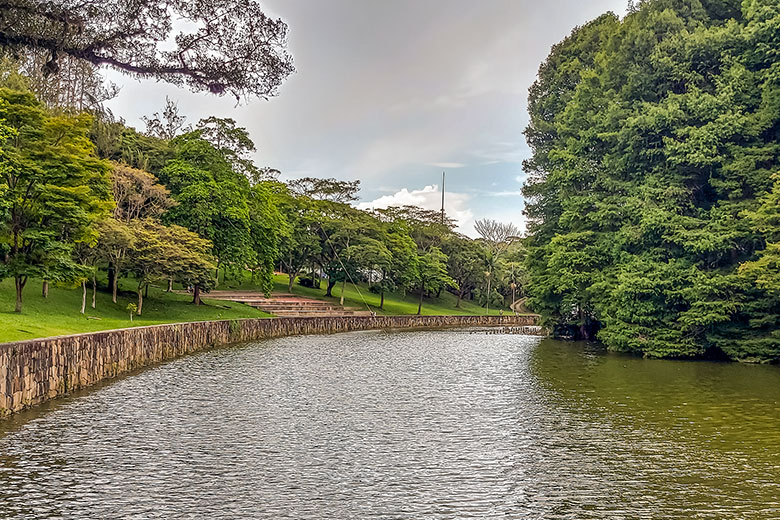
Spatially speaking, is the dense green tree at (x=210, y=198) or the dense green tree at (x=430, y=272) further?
the dense green tree at (x=430, y=272)

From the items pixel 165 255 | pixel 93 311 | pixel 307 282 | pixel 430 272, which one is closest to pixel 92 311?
pixel 93 311

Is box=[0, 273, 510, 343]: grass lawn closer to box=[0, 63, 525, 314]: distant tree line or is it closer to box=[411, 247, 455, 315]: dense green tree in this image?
box=[0, 63, 525, 314]: distant tree line

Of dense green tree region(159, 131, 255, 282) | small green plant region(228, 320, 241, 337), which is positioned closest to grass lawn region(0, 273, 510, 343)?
small green plant region(228, 320, 241, 337)

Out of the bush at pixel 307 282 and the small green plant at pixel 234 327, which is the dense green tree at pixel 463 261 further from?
the small green plant at pixel 234 327

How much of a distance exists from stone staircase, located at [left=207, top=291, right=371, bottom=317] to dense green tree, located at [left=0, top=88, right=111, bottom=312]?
22.1 m

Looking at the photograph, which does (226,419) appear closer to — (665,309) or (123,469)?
(123,469)

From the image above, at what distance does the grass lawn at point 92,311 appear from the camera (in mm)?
21062

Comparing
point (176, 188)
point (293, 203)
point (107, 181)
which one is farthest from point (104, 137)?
point (293, 203)

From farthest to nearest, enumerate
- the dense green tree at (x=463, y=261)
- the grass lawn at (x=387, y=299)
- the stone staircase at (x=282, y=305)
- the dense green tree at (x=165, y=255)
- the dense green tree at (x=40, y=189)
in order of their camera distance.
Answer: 1. the dense green tree at (x=463, y=261)
2. the grass lawn at (x=387, y=299)
3. the stone staircase at (x=282, y=305)
4. the dense green tree at (x=165, y=255)
5. the dense green tree at (x=40, y=189)

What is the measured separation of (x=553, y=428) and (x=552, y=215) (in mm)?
30571

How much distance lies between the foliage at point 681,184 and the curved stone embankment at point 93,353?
1718cm

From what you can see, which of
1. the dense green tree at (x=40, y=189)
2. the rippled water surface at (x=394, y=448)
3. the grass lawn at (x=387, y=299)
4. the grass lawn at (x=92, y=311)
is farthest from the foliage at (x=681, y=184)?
the grass lawn at (x=387, y=299)

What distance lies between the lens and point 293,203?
59719 millimetres

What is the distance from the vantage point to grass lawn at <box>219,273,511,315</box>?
6228 centimetres
